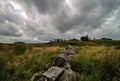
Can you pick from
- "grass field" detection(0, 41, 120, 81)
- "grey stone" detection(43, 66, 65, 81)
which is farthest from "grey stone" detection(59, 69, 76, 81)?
"grass field" detection(0, 41, 120, 81)

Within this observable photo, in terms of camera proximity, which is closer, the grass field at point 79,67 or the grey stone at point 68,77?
the grey stone at point 68,77

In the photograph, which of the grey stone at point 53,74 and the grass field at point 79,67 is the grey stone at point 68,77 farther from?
the grass field at point 79,67

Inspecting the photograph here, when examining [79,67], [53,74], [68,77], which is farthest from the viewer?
[79,67]

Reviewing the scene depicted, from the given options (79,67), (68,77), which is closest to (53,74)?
(68,77)

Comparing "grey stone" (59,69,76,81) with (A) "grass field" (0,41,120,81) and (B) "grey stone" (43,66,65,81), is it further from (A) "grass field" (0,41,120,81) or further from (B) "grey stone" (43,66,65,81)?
(A) "grass field" (0,41,120,81)

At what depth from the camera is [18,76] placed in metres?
10.9

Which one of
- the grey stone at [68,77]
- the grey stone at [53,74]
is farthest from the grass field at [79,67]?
the grey stone at [53,74]

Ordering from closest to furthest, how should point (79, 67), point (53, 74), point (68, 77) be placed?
point (68, 77), point (53, 74), point (79, 67)

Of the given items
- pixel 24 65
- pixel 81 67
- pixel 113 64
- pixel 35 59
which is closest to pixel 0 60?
pixel 24 65

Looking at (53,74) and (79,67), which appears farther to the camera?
(79,67)

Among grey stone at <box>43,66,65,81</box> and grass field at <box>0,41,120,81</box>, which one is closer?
grey stone at <box>43,66,65,81</box>

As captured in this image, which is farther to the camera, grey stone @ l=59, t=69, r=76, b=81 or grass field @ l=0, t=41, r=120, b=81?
grass field @ l=0, t=41, r=120, b=81

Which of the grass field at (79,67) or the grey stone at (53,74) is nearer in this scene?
the grey stone at (53,74)

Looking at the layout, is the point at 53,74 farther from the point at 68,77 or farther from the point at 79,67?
the point at 79,67
